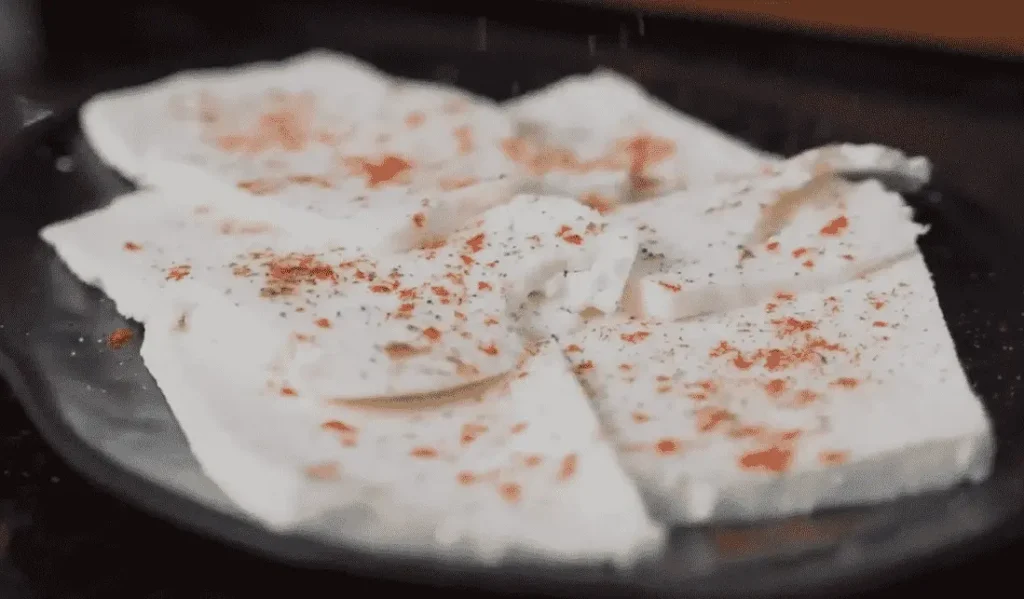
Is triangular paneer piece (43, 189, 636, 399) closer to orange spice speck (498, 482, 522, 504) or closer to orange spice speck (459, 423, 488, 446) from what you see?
orange spice speck (459, 423, 488, 446)

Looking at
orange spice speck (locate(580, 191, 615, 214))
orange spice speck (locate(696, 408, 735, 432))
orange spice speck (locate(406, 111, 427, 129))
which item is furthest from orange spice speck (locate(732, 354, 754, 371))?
orange spice speck (locate(406, 111, 427, 129))

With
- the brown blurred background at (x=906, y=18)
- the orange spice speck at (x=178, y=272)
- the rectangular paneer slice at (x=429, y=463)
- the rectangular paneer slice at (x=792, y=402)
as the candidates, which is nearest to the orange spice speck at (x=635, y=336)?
the rectangular paneer slice at (x=792, y=402)

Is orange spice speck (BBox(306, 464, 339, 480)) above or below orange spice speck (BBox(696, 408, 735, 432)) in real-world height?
above

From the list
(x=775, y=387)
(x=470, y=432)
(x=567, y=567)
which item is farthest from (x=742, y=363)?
(x=567, y=567)

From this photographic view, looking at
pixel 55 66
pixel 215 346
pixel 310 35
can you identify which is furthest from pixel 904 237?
pixel 55 66

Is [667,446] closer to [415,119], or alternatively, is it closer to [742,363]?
[742,363]

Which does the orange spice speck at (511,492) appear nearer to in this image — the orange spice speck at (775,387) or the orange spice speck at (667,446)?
the orange spice speck at (667,446)
